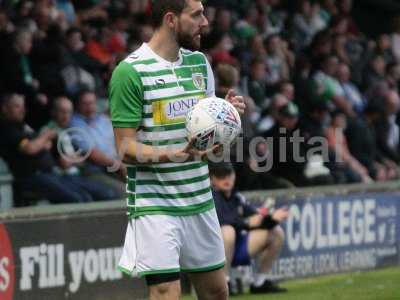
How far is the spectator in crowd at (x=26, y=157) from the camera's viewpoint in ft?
37.7

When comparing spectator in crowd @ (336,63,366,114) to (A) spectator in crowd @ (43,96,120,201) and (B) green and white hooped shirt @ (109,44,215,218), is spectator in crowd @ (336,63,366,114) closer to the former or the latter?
(A) spectator in crowd @ (43,96,120,201)

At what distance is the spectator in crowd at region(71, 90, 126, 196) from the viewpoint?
12148 millimetres

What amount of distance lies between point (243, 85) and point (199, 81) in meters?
8.67

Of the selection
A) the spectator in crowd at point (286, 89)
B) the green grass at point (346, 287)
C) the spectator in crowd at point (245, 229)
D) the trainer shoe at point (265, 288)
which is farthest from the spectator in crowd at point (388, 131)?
the trainer shoe at point (265, 288)

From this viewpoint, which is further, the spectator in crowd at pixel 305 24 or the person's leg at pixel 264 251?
the spectator in crowd at pixel 305 24

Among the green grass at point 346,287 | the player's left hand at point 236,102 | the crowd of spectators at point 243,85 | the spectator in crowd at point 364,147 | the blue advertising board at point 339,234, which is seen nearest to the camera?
the player's left hand at point 236,102

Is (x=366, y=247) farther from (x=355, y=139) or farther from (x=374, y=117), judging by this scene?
(x=374, y=117)

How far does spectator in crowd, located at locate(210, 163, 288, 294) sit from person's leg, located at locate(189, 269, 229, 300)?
390 centimetres

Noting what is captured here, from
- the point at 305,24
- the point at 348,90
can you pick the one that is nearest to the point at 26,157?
the point at 348,90

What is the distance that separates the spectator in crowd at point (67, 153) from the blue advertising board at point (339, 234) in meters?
1.85

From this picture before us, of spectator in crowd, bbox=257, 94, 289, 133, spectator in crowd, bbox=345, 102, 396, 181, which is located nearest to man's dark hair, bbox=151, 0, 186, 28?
spectator in crowd, bbox=257, 94, 289, 133

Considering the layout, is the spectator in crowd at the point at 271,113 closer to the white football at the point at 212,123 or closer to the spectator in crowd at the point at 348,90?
the spectator in crowd at the point at 348,90

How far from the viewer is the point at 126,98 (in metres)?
6.52

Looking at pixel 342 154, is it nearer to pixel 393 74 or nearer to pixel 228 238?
pixel 393 74
